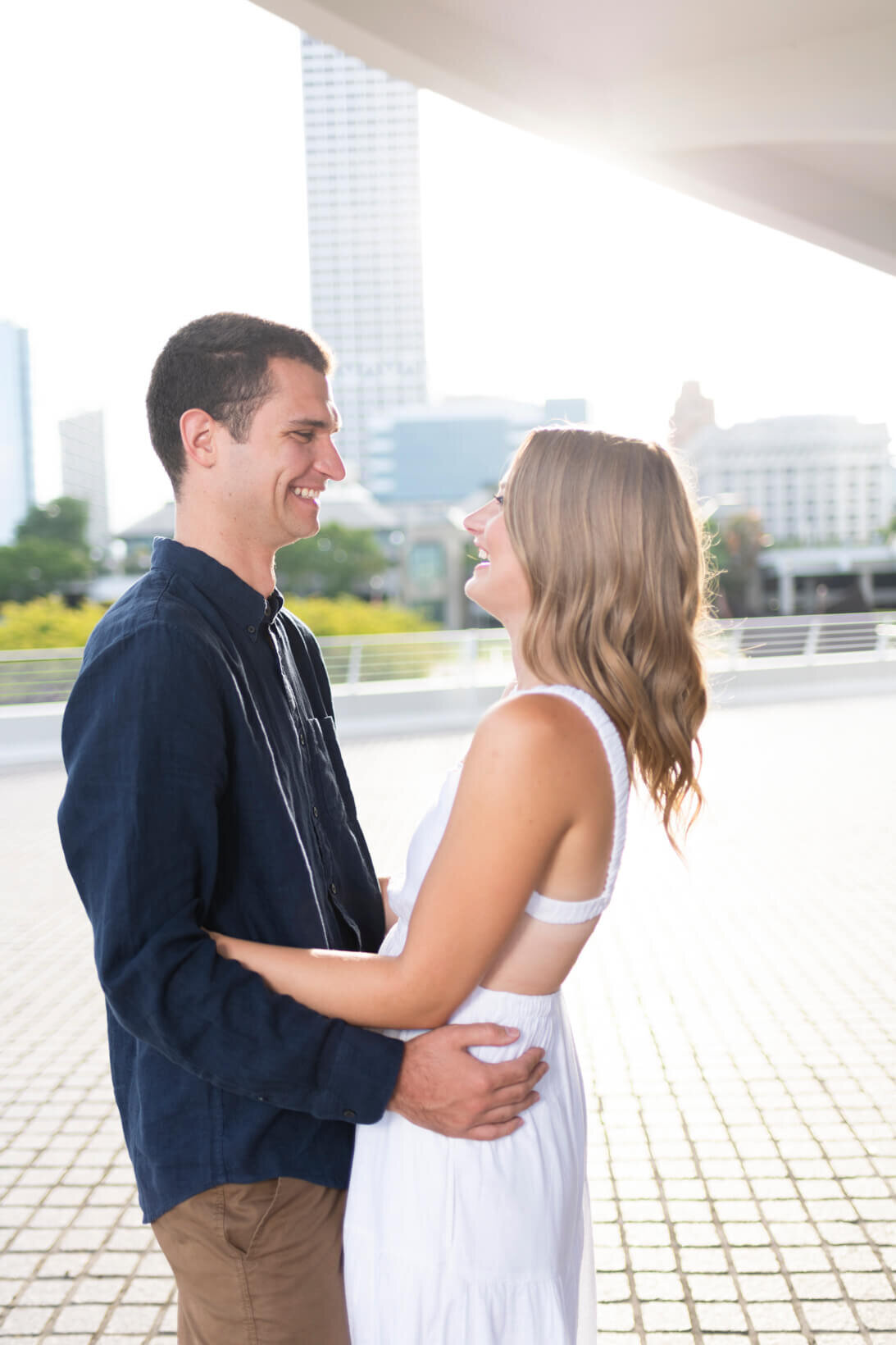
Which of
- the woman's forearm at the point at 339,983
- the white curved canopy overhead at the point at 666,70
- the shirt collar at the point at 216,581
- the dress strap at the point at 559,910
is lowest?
the woman's forearm at the point at 339,983

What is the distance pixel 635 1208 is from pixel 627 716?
7.14 ft

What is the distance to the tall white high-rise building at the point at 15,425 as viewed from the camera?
11350 cm

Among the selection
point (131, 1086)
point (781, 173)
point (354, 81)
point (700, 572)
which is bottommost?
point (131, 1086)

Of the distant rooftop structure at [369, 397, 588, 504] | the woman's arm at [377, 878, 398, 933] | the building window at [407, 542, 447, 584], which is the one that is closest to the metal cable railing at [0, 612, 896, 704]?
the woman's arm at [377, 878, 398, 933]

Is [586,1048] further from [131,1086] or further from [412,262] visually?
[412,262]

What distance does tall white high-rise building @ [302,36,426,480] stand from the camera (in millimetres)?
152250

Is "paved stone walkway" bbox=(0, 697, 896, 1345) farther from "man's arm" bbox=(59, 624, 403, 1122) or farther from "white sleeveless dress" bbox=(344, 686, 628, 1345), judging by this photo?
"man's arm" bbox=(59, 624, 403, 1122)

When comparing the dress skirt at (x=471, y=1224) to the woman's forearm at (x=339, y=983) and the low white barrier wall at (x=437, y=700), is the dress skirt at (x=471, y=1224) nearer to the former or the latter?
the woman's forearm at (x=339, y=983)

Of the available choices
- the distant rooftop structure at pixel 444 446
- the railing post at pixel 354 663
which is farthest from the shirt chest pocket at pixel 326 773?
the distant rooftop structure at pixel 444 446

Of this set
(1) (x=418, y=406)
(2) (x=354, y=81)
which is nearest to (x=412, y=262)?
(2) (x=354, y=81)

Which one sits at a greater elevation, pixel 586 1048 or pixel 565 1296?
pixel 565 1296

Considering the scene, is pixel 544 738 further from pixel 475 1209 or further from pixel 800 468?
pixel 800 468

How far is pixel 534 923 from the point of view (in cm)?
139

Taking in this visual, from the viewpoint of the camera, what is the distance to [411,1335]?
4.60 ft
